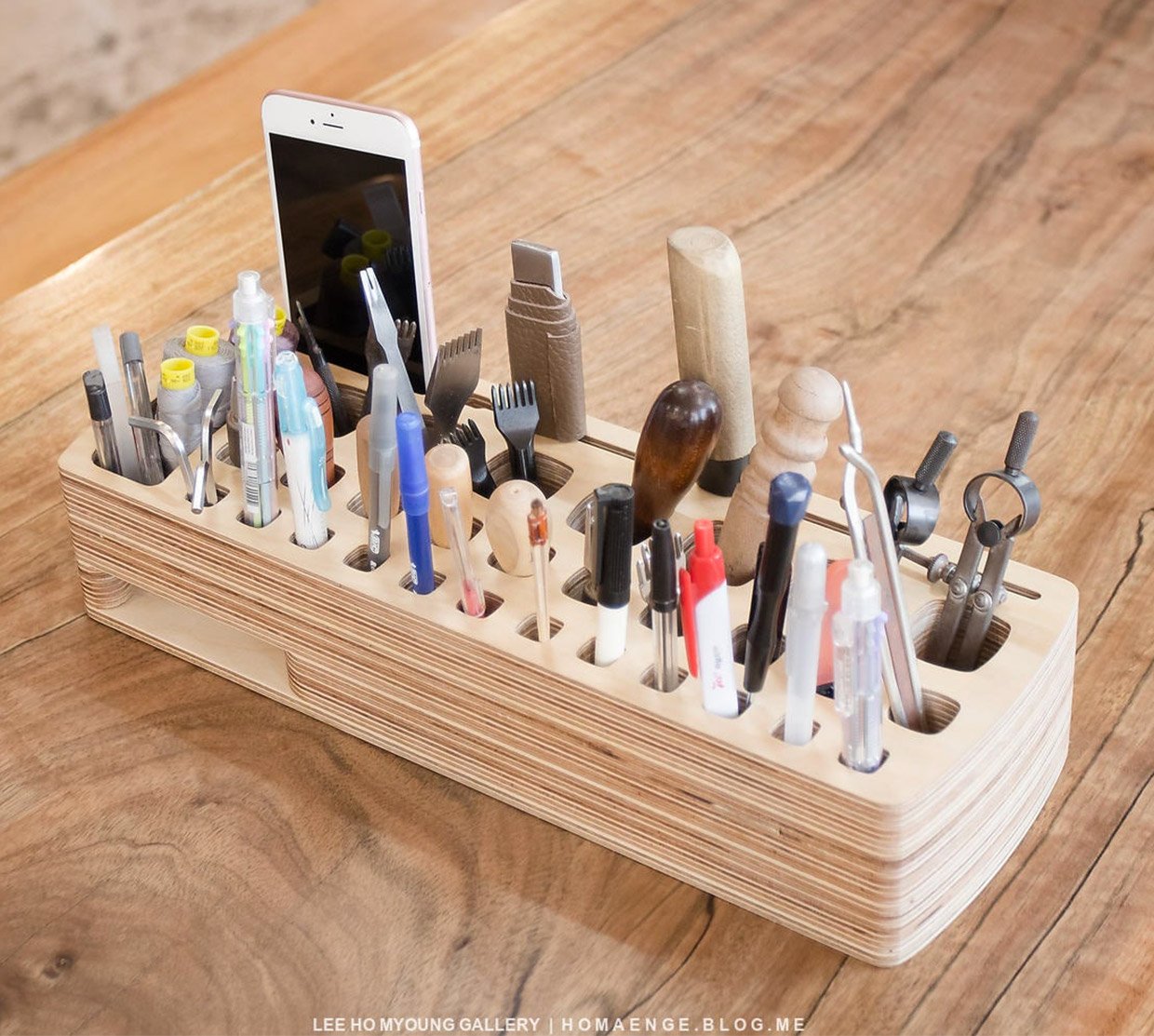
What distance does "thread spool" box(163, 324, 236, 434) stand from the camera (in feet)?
2.63

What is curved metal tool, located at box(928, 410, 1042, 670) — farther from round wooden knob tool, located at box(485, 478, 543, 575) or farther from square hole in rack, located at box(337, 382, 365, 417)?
square hole in rack, located at box(337, 382, 365, 417)

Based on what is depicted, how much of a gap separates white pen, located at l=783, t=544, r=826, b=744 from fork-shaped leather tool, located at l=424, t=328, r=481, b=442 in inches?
8.4

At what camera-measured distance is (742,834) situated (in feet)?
2.17

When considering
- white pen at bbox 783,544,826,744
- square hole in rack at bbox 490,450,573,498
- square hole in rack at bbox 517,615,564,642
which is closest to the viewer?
white pen at bbox 783,544,826,744

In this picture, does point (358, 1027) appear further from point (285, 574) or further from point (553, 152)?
point (553, 152)

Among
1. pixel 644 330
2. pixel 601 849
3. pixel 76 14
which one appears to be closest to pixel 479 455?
pixel 601 849

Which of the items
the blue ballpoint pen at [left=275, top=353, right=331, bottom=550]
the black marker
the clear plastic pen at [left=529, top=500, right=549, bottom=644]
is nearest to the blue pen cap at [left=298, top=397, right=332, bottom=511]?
the blue ballpoint pen at [left=275, top=353, right=331, bottom=550]

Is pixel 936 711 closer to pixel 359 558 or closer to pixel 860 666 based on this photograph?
pixel 860 666

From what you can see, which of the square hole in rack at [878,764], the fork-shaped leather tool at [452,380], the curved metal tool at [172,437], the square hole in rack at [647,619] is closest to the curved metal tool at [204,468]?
the curved metal tool at [172,437]

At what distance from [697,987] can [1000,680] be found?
178 millimetres

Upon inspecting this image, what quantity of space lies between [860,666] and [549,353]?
0.24 m

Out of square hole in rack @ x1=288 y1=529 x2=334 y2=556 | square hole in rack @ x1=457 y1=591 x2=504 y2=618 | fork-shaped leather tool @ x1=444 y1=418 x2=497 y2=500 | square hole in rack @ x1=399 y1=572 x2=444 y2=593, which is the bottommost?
square hole in rack @ x1=457 y1=591 x2=504 y2=618

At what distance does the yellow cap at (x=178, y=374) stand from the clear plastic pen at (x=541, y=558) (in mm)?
195

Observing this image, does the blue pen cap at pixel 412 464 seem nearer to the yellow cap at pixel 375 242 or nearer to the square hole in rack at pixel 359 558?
the square hole in rack at pixel 359 558
